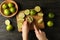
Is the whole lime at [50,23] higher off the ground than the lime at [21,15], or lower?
lower

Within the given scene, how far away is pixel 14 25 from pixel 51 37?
29cm

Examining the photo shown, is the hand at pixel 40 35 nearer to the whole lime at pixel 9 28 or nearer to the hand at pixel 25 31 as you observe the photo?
the hand at pixel 25 31

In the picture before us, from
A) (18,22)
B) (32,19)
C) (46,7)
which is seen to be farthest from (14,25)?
(46,7)

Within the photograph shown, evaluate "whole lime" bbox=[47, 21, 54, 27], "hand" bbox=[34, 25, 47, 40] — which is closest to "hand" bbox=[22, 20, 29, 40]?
"hand" bbox=[34, 25, 47, 40]

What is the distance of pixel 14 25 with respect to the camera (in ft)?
5.41

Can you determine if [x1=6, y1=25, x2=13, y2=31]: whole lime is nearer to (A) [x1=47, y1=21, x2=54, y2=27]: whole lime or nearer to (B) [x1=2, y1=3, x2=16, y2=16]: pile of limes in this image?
(B) [x1=2, y1=3, x2=16, y2=16]: pile of limes

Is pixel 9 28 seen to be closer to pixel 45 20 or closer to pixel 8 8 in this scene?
pixel 8 8

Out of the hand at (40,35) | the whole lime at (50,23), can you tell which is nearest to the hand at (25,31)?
the hand at (40,35)

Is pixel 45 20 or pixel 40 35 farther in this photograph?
pixel 45 20

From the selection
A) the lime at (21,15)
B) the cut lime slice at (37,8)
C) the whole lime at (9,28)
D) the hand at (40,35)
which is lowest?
the hand at (40,35)

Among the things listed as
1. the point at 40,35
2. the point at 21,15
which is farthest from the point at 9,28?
the point at 40,35

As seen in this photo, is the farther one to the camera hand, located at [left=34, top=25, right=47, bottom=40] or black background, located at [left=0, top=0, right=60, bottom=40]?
black background, located at [left=0, top=0, right=60, bottom=40]

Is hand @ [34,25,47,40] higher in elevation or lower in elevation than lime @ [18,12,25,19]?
lower

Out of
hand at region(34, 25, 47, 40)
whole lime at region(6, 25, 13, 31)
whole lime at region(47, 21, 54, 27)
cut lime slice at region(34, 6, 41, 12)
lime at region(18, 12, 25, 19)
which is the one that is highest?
cut lime slice at region(34, 6, 41, 12)
